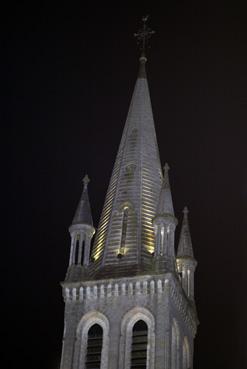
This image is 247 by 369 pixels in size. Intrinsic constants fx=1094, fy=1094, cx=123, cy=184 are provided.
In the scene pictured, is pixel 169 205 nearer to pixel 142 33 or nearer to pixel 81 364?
pixel 81 364

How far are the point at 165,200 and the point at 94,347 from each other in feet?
29.6

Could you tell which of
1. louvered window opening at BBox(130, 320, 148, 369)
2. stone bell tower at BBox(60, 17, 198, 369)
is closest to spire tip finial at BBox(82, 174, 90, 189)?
stone bell tower at BBox(60, 17, 198, 369)

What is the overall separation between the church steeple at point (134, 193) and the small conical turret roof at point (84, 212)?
1.10 meters

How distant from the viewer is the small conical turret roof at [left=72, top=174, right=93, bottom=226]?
60.1 m

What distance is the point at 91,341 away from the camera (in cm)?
5622

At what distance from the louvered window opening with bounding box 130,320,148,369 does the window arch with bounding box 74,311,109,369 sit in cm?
139

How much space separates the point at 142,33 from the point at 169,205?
14532 millimetres

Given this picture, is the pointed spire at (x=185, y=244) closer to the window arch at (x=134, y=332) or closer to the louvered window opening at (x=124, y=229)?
the louvered window opening at (x=124, y=229)

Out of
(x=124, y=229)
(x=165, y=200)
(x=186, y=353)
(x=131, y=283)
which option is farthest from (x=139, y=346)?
(x=165, y=200)

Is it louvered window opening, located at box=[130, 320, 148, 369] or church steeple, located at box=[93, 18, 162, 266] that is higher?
church steeple, located at box=[93, 18, 162, 266]

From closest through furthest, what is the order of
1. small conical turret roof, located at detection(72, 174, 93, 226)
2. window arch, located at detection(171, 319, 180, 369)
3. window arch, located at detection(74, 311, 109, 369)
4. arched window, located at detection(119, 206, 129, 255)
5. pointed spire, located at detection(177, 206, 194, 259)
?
window arch, located at detection(171, 319, 180, 369)
window arch, located at detection(74, 311, 109, 369)
arched window, located at detection(119, 206, 129, 255)
small conical turret roof, located at detection(72, 174, 93, 226)
pointed spire, located at detection(177, 206, 194, 259)

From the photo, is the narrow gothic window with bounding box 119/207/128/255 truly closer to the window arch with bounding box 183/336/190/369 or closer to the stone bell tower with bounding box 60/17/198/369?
the stone bell tower with bounding box 60/17/198/369

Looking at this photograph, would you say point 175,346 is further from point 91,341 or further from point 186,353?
point 91,341

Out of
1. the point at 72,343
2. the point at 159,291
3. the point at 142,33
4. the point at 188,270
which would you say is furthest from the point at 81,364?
the point at 142,33
